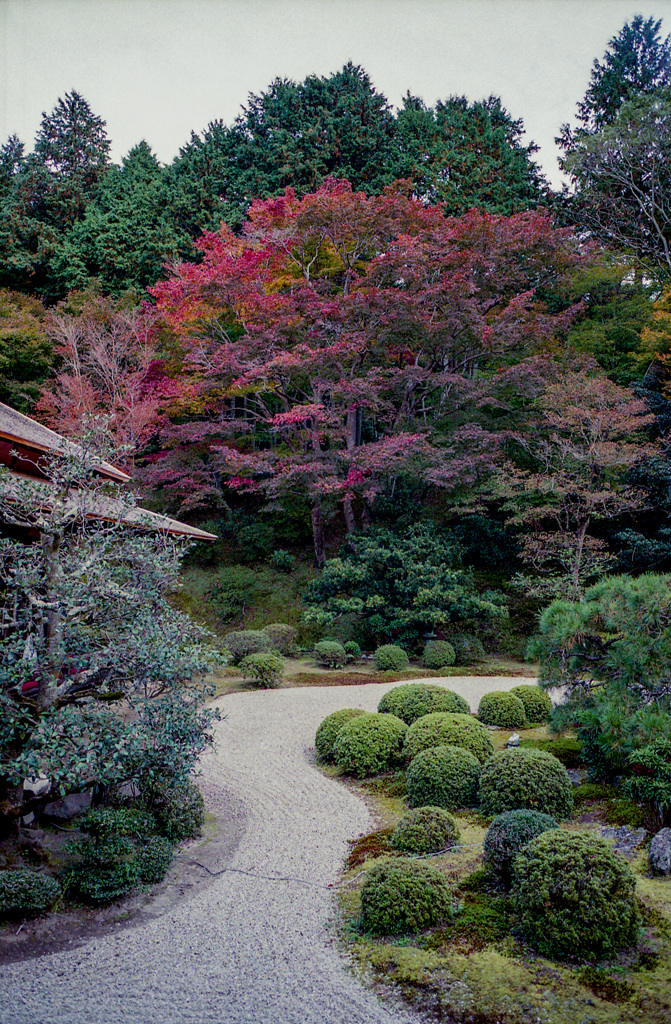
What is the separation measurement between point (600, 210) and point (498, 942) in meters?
18.8

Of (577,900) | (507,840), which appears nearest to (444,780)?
(507,840)

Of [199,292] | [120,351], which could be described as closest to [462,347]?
[199,292]

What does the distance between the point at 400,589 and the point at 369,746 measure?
6.91 m

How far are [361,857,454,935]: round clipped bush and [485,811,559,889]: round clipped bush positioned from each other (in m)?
0.42

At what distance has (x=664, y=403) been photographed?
13.8 meters

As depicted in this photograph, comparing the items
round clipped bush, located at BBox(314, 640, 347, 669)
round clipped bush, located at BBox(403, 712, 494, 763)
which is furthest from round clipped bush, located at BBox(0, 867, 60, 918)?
round clipped bush, located at BBox(314, 640, 347, 669)

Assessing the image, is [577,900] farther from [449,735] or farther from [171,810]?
[171,810]

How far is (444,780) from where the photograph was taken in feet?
17.8

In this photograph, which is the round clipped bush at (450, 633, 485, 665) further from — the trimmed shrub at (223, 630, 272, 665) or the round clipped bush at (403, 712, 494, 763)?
the round clipped bush at (403, 712, 494, 763)

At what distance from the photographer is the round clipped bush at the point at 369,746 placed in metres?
6.53

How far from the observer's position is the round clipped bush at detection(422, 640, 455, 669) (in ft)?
41.4

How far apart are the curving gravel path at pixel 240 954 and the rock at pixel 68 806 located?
1.12m

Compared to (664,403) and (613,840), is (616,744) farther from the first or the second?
(664,403)

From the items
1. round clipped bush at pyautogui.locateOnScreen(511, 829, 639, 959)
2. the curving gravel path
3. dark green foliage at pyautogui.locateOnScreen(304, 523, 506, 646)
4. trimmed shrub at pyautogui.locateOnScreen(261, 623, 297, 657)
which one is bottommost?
the curving gravel path
